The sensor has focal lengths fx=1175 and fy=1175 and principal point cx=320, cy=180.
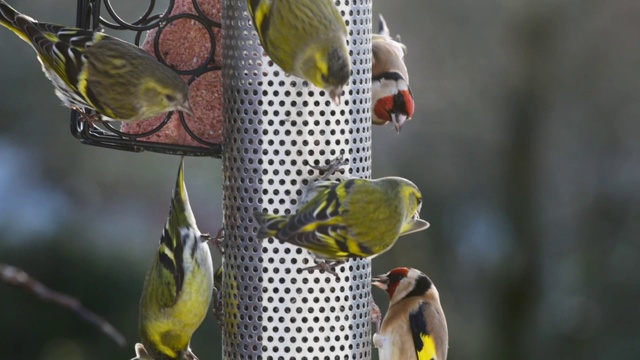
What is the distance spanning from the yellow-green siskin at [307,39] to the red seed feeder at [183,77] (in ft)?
2.10

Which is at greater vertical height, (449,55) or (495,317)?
(449,55)

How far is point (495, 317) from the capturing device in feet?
32.3

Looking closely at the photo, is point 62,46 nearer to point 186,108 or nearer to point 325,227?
point 186,108

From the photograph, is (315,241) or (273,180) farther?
(273,180)

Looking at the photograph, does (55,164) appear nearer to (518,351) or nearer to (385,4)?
(385,4)

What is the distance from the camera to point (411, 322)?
581cm

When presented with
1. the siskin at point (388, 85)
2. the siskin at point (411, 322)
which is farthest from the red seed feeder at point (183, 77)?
the siskin at point (411, 322)

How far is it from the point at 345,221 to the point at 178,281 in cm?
90

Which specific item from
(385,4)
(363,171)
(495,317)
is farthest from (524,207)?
(363,171)

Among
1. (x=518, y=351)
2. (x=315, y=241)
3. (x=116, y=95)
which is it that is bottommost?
(x=518, y=351)

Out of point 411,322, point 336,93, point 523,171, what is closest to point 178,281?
point 336,93

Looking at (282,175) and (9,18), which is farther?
(9,18)

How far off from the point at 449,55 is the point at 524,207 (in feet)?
4.71

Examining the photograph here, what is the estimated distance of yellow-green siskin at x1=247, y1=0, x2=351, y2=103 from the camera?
13.7 feet
